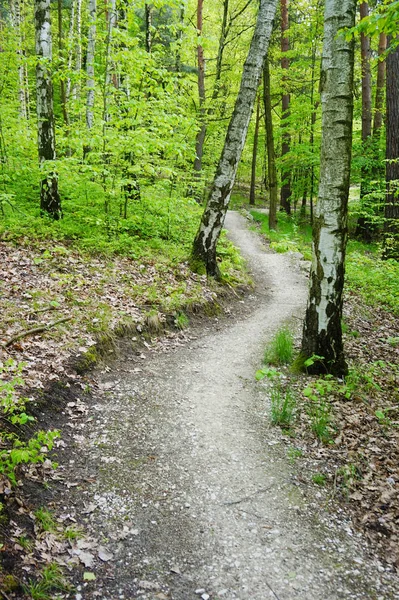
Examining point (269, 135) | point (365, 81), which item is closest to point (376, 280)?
point (269, 135)

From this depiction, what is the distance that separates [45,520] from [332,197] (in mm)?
5073

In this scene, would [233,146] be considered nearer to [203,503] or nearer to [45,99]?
[45,99]

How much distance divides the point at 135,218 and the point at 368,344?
21.9 ft

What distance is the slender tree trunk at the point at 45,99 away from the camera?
Answer: 8.82 m

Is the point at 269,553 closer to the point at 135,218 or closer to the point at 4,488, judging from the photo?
the point at 4,488

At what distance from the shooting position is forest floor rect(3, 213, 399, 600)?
9.76ft

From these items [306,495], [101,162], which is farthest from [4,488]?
[101,162]

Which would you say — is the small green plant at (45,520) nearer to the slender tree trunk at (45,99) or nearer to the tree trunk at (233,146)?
the tree trunk at (233,146)

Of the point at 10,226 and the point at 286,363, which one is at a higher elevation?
the point at 10,226

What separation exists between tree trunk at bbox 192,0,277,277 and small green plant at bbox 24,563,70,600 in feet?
23.6

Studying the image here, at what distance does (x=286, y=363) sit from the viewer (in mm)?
6438

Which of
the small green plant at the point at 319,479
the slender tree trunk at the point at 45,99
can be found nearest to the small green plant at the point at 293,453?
the small green plant at the point at 319,479

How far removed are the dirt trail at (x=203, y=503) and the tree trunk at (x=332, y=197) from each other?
1.33 m

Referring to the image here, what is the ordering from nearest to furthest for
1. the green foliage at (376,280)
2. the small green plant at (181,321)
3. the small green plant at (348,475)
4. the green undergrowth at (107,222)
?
the small green plant at (348,475) < the small green plant at (181,321) < the green undergrowth at (107,222) < the green foliage at (376,280)
